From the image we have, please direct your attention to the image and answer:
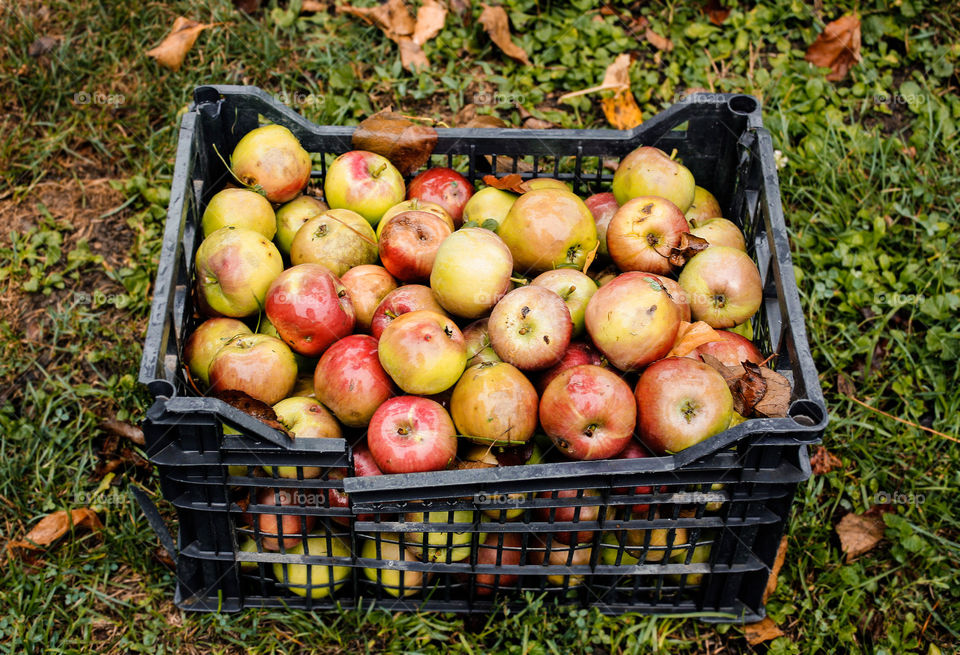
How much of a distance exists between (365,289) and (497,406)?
0.70m

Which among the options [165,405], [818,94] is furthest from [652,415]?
[818,94]

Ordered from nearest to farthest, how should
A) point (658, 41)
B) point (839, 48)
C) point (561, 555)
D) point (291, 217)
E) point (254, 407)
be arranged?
point (254, 407), point (561, 555), point (291, 217), point (839, 48), point (658, 41)

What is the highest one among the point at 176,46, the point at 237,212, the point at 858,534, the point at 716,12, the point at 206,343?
the point at 716,12

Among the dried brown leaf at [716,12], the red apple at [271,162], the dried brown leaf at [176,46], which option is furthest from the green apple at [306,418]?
the dried brown leaf at [716,12]

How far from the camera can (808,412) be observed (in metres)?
2.27

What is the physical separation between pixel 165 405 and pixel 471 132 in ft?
5.28

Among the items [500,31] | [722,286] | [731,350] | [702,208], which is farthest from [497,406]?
[500,31]

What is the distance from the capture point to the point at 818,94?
431 cm

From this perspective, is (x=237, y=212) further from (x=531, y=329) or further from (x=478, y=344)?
(x=531, y=329)

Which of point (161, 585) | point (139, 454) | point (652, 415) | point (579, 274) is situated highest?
point (579, 274)

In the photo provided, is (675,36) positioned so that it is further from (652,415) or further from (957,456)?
(652,415)

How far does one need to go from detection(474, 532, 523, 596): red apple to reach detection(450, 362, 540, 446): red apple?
290mm

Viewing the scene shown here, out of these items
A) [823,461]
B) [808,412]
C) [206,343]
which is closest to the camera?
[808,412]

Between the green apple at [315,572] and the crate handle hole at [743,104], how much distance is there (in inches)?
79.5
